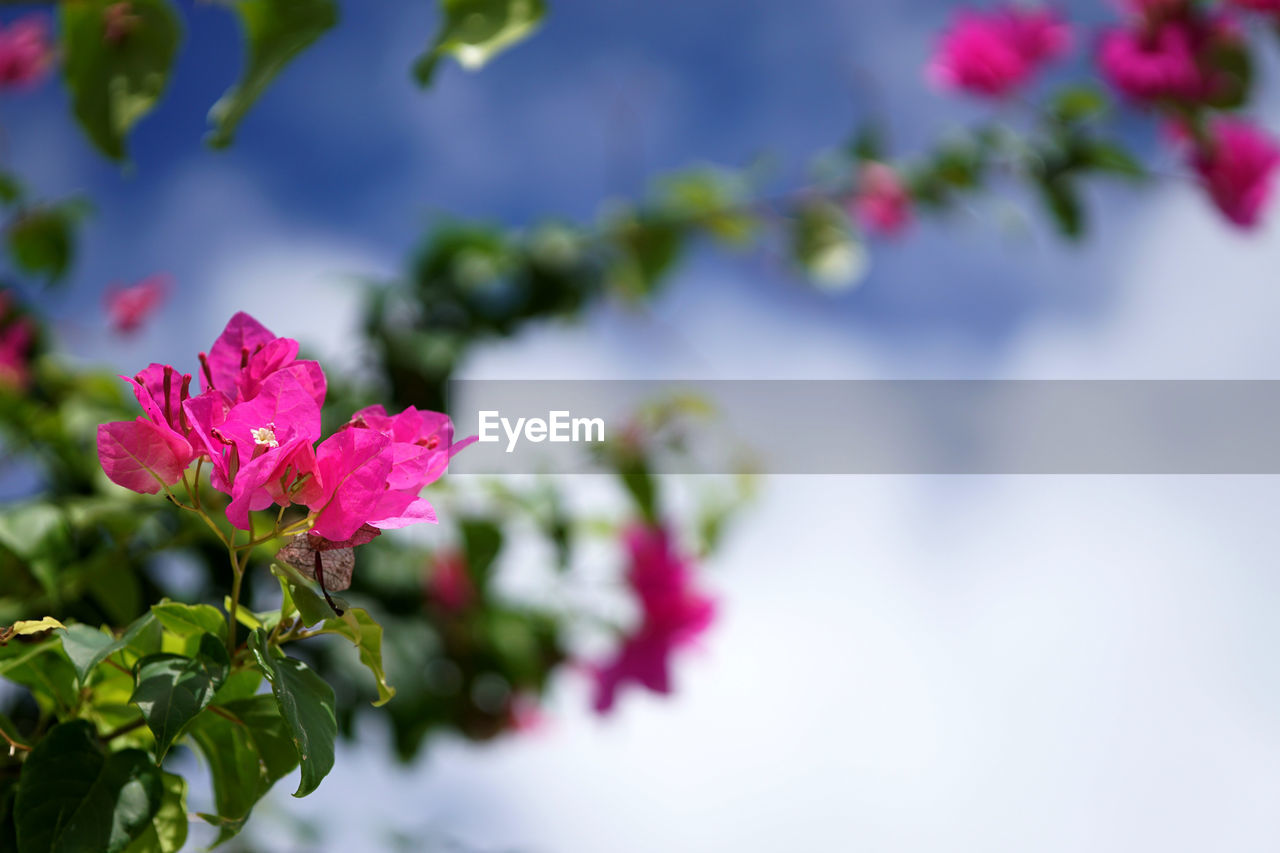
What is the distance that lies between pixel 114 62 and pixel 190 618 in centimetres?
27

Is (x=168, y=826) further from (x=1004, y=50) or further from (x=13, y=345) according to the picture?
(x=1004, y=50)

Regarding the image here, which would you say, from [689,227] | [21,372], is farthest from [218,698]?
[689,227]

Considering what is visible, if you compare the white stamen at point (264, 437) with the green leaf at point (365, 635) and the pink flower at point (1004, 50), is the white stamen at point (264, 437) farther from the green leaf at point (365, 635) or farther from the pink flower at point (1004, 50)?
the pink flower at point (1004, 50)

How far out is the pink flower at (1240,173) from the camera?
2.99 ft

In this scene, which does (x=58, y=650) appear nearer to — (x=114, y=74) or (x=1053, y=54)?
(x=114, y=74)

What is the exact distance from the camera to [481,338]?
38.5 inches

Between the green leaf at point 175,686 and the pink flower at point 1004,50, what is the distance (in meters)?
0.97

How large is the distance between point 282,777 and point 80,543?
1.15 ft

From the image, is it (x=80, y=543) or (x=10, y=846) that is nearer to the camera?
(x=10, y=846)

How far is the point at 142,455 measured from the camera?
220 mm

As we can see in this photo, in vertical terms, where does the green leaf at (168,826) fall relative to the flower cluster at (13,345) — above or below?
above

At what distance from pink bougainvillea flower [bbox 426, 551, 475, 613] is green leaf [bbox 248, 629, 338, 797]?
0.70 m

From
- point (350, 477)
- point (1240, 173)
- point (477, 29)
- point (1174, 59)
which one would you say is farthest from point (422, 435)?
point (1240, 173)

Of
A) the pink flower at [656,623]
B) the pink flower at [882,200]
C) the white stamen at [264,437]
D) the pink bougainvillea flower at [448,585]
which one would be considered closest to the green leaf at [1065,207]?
the pink flower at [882,200]
